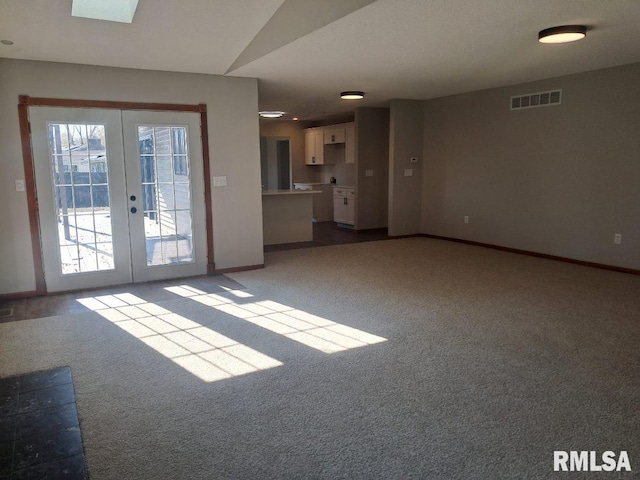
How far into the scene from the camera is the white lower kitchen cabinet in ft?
30.8

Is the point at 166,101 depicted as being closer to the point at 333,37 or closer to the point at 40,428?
the point at 333,37

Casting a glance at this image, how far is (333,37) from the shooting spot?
3.93m

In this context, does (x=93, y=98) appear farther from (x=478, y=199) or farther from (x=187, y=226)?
(x=478, y=199)

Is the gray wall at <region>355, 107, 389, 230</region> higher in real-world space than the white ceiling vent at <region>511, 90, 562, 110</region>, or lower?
lower

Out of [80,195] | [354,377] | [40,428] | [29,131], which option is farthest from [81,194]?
[354,377]

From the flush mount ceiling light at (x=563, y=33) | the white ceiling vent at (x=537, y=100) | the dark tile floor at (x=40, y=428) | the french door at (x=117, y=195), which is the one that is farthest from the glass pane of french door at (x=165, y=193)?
the white ceiling vent at (x=537, y=100)

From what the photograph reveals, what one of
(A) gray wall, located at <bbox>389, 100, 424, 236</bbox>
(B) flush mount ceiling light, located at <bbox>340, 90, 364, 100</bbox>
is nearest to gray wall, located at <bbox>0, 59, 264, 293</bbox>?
(B) flush mount ceiling light, located at <bbox>340, 90, 364, 100</bbox>

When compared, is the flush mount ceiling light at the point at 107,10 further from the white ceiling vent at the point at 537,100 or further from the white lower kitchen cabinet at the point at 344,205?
the white lower kitchen cabinet at the point at 344,205

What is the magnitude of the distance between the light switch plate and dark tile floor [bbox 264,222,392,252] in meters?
1.85

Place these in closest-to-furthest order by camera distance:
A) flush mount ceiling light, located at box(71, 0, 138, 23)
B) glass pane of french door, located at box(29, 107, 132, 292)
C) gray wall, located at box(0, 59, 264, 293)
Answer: flush mount ceiling light, located at box(71, 0, 138, 23) < gray wall, located at box(0, 59, 264, 293) < glass pane of french door, located at box(29, 107, 132, 292)

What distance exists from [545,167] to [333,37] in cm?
395

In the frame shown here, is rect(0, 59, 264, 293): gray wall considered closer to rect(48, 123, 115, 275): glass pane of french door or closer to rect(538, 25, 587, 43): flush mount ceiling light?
rect(48, 123, 115, 275): glass pane of french door

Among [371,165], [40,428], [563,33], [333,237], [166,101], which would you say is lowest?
[40,428]

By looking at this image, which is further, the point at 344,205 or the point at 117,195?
the point at 344,205
